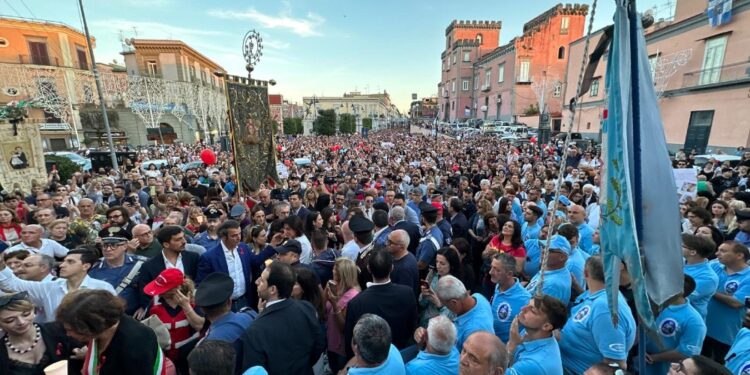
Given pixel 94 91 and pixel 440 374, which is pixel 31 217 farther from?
pixel 94 91

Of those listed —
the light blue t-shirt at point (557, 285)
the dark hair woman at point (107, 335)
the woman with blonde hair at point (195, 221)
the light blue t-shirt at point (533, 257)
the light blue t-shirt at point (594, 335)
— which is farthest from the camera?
the woman with blonde hair at point (195, 221)

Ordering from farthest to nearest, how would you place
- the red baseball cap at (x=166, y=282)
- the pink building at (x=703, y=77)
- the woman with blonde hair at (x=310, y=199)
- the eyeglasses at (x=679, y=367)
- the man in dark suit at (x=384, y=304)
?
the pink building at (x=703, y=77) → the woman with blonde hair at (x=310, y=199) → the man in dark suit at (x=384, y=304) → the red baseball cap at (x=166, y=282) → the eyeglasses at (x=679, y=367)

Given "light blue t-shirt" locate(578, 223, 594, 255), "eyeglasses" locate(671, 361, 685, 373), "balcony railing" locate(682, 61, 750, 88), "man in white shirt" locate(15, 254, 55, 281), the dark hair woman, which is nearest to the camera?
"eyeglasses" locate(671, 361, 685, 373)

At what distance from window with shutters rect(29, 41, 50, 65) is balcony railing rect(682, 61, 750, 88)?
54.8 meters

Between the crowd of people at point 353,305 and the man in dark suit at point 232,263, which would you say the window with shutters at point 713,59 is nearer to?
the crowd of people at point 353,305

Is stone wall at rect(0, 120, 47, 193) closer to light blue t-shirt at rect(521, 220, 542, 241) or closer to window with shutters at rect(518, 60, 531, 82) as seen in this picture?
light blue t-shirt at rect(521, 220, 542, 241)

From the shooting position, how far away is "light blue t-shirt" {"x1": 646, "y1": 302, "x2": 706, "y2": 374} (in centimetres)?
258

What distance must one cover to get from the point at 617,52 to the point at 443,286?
6.19 ft

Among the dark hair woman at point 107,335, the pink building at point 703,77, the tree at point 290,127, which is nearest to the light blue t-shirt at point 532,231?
the dark hair woman at point 107,335

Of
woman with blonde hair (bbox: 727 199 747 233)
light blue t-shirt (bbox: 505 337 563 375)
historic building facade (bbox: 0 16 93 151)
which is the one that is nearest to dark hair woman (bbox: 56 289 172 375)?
light blue t-shirt (bbox: 505 337 563 375)

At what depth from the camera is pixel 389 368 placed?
6.89ft

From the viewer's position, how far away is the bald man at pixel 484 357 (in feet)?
6.00

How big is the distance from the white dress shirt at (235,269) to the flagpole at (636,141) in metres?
3.79

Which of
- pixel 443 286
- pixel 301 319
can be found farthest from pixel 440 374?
pixel 301 319
